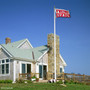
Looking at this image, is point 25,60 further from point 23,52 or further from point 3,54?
point 3,54

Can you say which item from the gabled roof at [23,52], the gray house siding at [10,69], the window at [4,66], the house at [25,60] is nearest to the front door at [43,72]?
the house at [25,60]

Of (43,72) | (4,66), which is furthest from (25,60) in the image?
(43,72)

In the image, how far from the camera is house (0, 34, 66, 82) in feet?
81.3

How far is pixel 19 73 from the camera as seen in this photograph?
2473cm

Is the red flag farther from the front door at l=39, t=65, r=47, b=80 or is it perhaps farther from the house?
the front door at l=39, t=65, r=47, b=80

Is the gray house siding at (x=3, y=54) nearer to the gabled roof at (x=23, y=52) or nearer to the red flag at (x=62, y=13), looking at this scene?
the gabled roof at (x=23, y=52)

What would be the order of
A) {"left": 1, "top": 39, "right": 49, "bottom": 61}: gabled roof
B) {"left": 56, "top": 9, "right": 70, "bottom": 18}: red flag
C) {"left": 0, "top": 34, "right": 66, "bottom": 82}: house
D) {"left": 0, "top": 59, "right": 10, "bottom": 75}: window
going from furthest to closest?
{"left": 1, "top": 39, "right": 49, "bottom": 61}: gabled roof
{"left": 0, "top": 59, "right": 10, "bottom": 75}: window
{"left": 0, "top": 34, "right": 66, "bottom": 82}: house
{"left": 56, "top": 9, "right": 70, "bottom": 18}: red flag

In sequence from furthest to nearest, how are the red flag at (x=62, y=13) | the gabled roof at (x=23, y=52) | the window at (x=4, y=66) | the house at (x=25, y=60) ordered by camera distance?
1. the gabled roof at (x=23, y=52)
2. the window at (x=4, y=66)
3. the house at (x=25, y=60)
4. the red flag at (x=62, y=13)

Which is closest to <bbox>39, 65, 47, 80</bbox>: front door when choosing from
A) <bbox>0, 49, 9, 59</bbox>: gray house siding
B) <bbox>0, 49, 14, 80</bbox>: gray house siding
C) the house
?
the house

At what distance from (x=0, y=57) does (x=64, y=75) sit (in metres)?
8.99

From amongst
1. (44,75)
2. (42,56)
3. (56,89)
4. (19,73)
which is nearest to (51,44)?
(42,56)

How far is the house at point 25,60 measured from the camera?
81.3 feet

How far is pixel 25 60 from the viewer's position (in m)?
26.0

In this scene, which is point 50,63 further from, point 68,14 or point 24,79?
point 68,14
